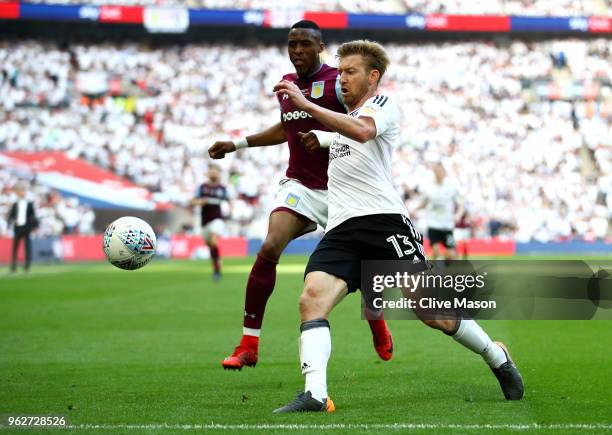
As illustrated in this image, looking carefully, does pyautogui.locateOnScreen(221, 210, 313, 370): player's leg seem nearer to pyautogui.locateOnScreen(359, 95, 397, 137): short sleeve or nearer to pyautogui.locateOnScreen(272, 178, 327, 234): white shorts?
pyautogui.locateOnScreen(272, 178, 327, 234): white shorts

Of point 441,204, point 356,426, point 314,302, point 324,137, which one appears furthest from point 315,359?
point 441,204

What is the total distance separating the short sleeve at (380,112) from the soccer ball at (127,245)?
2.31m

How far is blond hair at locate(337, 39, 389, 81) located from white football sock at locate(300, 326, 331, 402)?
5.71 ft

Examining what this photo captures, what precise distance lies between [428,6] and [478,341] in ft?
131

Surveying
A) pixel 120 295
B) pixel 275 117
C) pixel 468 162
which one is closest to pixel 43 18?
pixel 275 117

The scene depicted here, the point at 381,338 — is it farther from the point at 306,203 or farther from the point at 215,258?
the point at 215,258

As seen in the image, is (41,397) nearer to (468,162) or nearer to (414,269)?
(414,269)

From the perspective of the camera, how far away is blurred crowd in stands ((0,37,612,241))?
3725 centimetres

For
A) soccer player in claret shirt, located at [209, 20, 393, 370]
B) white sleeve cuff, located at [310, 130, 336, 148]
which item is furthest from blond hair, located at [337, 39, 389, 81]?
soccer player in claret shirt, located at [209, 20, 393, 370]

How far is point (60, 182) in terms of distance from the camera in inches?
1268

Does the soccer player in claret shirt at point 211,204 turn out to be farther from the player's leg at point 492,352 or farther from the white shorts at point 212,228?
the player's leg at point 492,352

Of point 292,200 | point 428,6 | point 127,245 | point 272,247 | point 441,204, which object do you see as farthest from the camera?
point 428,6

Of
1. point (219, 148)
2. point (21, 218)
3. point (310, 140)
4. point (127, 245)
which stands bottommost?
point (21, 218)

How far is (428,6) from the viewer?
145 feet
